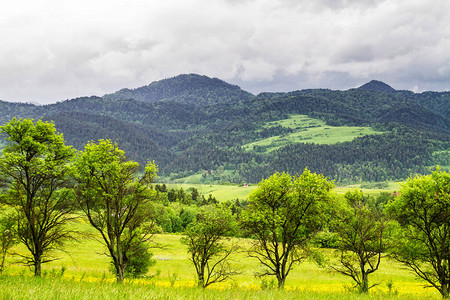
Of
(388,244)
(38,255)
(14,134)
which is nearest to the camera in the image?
(14,134)

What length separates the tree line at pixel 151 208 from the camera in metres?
22.8

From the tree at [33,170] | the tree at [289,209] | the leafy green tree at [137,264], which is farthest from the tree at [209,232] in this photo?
the tree at [33,170]

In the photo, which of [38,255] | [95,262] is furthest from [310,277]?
[38,255]

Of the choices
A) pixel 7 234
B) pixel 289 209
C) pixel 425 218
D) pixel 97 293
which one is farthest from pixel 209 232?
pixel 97 293

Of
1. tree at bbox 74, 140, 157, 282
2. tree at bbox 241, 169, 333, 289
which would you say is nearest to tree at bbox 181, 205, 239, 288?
tree at bbox 241, 169, 333, 289

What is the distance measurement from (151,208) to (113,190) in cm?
391

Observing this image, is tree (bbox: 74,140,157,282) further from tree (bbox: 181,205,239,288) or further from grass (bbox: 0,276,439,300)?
grass (bbox: 0,276,439,300)

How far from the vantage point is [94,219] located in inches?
1021

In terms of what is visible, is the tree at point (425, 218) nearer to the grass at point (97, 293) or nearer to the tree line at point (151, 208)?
the tree line at point (151, 208)

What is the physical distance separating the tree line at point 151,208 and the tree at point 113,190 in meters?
0.09

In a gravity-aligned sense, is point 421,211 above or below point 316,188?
below

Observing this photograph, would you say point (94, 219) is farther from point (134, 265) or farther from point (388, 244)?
point (388, 244)

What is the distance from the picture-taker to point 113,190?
973 inches

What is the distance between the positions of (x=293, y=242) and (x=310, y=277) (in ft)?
93.6
